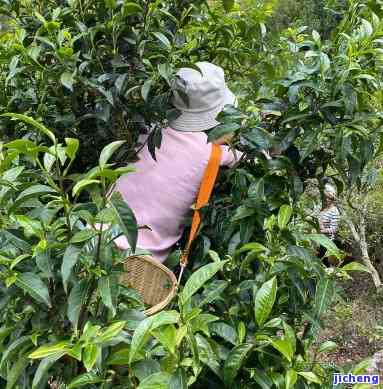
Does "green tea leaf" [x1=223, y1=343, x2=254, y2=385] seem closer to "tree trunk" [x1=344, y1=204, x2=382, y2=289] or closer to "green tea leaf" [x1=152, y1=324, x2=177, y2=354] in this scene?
"green tea leaf" [x1=152, y1=324, x2=177, y2=354]

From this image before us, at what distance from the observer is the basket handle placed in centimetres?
183

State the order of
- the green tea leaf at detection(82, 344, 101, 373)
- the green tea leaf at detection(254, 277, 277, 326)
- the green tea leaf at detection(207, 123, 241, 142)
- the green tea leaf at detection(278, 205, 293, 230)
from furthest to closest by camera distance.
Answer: the green tea leaf at detection(207, 123, 241, 142)
the green tea leaf at detection(278, 205, 293, 230)
the green tea leaf at detection(254, 277, 277, 326)
the green tea leaf at detection(82, 344, 101, 373)

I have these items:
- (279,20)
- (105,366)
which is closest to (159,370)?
(105,366)

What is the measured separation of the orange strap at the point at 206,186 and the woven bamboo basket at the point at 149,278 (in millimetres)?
85

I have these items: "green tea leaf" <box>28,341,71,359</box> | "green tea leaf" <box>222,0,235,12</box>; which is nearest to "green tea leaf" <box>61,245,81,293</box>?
"green tea leaf" <box>28,341,71,359</box>

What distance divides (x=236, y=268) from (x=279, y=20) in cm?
820

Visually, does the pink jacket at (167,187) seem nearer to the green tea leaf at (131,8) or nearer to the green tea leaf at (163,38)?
the green tea leaf at (163,38)

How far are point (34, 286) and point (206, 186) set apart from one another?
0.88 meters

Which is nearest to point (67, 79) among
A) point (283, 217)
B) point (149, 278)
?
point (149, 278)

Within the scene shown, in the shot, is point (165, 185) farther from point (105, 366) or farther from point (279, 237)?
point (105, 366)

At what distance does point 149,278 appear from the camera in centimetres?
188

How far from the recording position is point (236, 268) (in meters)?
1.67

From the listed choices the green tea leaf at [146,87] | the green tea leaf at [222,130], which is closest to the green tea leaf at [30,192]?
the green tea leaf at [222,130]

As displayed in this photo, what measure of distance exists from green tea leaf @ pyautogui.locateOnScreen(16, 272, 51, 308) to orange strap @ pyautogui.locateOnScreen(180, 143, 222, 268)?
820 millimetres
